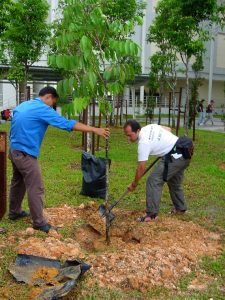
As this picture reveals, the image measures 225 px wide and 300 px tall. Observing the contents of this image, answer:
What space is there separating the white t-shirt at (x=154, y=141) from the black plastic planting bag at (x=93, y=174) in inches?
51.1

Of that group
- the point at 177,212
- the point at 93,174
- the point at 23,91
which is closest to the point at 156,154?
the point at 177,212

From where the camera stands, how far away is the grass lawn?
3.94 meters

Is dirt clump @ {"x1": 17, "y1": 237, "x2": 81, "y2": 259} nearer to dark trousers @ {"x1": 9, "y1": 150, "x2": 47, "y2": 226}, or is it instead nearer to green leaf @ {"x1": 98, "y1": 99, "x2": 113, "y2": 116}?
dark trousers @ {"x1": 9, "y1": 150, "x2": 47, "y2": 226}

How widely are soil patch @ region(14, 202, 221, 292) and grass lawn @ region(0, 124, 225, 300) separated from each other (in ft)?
0.44

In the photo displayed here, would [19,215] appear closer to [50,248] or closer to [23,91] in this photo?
[50,248]

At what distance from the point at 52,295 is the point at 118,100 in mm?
18221

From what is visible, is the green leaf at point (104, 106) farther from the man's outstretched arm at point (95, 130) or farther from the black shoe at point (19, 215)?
the black shoe at point (19, 215)

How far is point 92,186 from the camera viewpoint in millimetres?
7051

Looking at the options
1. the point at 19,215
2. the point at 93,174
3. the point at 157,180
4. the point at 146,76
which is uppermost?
the point at 146,76

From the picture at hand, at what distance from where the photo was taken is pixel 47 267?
4230 mm

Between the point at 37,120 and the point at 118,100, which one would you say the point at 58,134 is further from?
the point at 37,120

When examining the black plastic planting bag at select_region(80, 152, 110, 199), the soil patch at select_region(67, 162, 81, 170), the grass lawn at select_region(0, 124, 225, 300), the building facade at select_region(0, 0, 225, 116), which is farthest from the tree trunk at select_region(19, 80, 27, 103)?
the black plastic planting bag at select_region(80, 152, 110, 199)

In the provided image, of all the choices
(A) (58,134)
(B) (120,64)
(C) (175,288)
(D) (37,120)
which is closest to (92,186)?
(D) (37,120)

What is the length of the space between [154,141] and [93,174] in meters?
1.72
